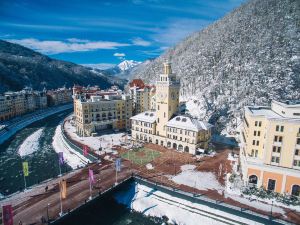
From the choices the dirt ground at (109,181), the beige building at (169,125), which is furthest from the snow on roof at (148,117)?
the dirt ground at (109,181)

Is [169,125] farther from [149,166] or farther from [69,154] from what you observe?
[69,154]

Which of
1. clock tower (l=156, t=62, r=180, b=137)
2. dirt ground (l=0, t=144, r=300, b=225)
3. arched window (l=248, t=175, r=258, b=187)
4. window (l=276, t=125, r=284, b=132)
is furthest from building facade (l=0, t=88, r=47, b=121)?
window (l=276, t=125, r=284, b=132)

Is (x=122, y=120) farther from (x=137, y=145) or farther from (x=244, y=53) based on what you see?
(x=244, y=53)

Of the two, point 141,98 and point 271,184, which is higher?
point 141,98

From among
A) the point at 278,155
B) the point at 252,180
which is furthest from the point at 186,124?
the point at 278,155

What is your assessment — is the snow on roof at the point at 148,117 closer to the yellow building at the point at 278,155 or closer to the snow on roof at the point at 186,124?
the snow on roof at the point at 186,124

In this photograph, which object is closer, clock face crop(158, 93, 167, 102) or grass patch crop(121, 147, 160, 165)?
grass patch crop(121, 147, 160, 165)

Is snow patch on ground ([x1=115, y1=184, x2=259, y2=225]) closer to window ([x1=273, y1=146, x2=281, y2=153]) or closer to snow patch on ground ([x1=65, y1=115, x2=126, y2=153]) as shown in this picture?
window ([x1=273, y1=146, x2=281, y2=153])

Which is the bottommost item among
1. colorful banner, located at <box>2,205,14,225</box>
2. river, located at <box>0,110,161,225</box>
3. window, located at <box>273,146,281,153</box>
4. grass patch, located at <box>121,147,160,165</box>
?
river, located at <box>0,110,161,225</box>
